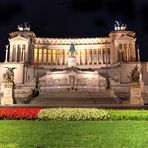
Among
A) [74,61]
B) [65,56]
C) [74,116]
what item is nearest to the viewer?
[74,116]

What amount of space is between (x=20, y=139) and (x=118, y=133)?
4907mm

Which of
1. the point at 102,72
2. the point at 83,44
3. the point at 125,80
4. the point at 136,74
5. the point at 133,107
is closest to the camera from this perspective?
the point at 133,107

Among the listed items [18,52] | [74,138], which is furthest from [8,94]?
[18,52]

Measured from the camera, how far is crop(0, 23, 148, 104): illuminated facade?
67188 mm

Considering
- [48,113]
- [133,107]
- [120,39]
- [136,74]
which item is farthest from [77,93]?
[120,39]

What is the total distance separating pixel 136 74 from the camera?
36.0 meters

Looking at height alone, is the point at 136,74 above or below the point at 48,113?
above

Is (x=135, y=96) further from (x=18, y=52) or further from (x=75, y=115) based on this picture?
(x=18, y=52)

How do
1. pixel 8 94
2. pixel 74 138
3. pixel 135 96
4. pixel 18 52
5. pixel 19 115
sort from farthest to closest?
1. pixel 18 52
2. pixel 135 96
3. pixel 8 94
4. pixel 19 115
5. pixel 74 138

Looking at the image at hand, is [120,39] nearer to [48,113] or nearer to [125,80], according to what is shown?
[125,80]

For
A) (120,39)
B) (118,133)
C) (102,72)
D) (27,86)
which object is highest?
(120,39)

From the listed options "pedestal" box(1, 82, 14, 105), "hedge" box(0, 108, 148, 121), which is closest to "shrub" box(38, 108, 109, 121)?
"hedge" box(0, 108, 148, 121)

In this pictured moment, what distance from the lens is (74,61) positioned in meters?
73.9

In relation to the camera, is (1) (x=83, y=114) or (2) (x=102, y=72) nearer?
(1) (x=83, y=114)
